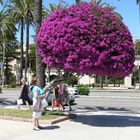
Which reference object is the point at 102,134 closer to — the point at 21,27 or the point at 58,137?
the point at 58,137

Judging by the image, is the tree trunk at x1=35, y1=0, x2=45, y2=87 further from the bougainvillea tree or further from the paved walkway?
the paved walkway

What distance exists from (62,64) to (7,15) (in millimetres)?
47228

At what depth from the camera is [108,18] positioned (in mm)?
17094

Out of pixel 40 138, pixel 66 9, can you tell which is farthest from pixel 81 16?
pixel 40 138

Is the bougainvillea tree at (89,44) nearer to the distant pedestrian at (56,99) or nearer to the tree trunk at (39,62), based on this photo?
the tree trunk at (39,62)

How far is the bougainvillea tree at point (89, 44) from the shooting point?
1644cm

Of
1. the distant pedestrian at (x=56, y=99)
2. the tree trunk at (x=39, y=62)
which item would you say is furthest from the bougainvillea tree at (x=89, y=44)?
the distant pedestrian at (x=56, y=99)

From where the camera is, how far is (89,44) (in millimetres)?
16484

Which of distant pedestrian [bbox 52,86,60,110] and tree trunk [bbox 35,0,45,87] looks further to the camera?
distant pedestrian [bbox 52,86,60,110]

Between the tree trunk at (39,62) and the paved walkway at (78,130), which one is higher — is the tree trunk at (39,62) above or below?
above

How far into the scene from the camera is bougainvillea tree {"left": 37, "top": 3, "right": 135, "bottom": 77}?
16438mm

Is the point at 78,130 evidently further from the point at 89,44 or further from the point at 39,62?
the point at 39,62

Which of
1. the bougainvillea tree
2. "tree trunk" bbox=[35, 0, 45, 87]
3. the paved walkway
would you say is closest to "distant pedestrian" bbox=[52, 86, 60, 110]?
"tree trunk" bbox=[35, 0, 45, 87]

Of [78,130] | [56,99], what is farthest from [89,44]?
[56,99]
